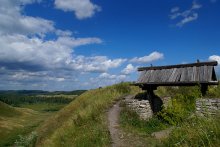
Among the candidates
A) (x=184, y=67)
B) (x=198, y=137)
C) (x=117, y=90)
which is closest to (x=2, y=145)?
(x=117, y=90)

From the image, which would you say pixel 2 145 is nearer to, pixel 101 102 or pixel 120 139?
pixel 101 102

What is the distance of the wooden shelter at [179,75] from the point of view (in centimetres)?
1712

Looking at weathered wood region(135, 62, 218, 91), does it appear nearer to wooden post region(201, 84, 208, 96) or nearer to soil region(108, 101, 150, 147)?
wooden post region(201, 84, 208, 96)

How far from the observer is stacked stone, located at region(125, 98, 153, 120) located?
19.8 meters

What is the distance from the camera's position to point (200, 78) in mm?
17188

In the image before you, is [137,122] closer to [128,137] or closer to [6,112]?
[128,137]

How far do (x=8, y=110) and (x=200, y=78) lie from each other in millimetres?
155855

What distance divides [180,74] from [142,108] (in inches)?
140

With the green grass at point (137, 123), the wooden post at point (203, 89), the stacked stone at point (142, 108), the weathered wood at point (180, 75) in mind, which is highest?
the weathered wood at point (180, 75)

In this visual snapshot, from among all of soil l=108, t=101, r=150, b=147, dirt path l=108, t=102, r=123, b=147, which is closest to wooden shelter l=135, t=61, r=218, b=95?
dirt path l=108, t=102, r=123, b=147

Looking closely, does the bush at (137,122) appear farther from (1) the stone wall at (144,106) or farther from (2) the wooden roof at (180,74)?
(2) the wooden roof at (180,74)

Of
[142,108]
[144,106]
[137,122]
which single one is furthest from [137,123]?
[144,106]

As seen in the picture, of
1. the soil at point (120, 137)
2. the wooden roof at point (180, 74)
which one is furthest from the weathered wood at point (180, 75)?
the soil at point (120, 137)

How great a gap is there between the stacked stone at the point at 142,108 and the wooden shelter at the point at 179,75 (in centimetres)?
114
